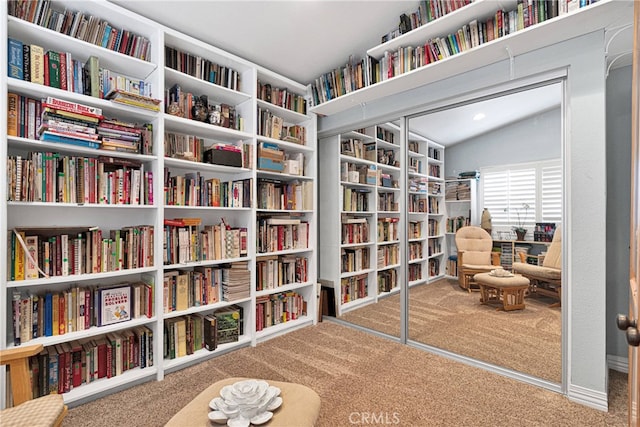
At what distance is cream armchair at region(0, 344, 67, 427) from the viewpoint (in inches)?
47.5

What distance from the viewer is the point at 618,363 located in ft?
7.65

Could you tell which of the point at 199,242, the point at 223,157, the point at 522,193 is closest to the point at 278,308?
the point at 199,242

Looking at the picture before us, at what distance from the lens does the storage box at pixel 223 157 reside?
→ 2570 millimetres

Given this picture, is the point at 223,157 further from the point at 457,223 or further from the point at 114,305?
the point at 457,223

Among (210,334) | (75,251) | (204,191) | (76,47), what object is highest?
(76,47)

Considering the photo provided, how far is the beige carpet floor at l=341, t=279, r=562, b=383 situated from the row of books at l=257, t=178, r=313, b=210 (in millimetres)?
1325

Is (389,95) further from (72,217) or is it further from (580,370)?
(72,217)

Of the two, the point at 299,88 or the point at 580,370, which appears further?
the point at 299,88

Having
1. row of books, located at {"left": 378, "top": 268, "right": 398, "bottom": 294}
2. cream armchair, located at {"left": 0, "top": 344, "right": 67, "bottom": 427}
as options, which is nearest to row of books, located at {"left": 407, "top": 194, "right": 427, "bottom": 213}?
row of books, located at {"left": 378, "top": 268, "right": 398, "bottom": 294}

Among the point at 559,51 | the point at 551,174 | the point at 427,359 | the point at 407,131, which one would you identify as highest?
the point at 559,51

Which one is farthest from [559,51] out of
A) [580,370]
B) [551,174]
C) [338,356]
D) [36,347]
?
[36,347]

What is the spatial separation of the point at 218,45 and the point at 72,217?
1.76 metres

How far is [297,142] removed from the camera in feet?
10.8

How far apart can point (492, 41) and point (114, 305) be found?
3.08m
